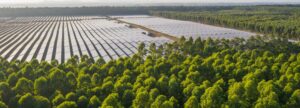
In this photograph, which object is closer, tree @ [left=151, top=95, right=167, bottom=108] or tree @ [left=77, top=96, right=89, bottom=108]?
tree @ [left=151, top=95, right=167, bottom=108]

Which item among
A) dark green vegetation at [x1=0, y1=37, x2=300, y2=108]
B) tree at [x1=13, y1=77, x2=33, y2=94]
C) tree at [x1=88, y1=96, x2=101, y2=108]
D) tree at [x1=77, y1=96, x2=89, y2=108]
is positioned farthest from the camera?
tree at [x1=13, y1=77, x2=33, y2=94]

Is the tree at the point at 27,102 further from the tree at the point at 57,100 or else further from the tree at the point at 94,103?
the tree at the point at 94,103

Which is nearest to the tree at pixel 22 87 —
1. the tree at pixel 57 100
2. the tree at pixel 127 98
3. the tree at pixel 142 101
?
the tree at pixel 57 100

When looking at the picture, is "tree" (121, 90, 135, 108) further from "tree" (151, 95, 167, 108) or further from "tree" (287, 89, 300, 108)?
"tree" (287, 89, 300, 108)

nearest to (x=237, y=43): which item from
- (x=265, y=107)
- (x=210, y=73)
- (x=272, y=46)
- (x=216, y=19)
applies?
(x=272, y=46)

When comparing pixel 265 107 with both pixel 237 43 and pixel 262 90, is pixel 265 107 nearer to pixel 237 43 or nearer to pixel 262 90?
pixel 262 90

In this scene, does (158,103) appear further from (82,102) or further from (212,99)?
(82,102)

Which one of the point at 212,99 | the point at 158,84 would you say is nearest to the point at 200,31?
the point at 158,84

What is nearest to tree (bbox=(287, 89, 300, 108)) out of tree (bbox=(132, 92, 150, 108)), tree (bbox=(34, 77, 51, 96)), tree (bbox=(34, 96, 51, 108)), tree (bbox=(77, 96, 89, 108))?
tree (bbox=(132, 92, 150, 108))
